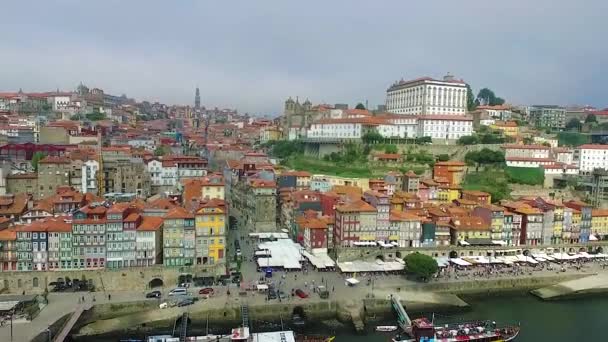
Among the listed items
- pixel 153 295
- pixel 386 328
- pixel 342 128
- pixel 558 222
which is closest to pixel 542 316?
pixel 386 328

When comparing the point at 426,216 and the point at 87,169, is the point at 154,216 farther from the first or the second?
the point at 426,216

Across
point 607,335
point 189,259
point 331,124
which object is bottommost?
point 607,335

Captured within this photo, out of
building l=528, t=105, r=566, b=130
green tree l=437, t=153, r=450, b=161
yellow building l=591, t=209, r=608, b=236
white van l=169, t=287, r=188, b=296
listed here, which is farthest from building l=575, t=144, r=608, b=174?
white van l=169, t=287, r=188, b=296

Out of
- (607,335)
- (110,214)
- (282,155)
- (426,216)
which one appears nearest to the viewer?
(607,335)

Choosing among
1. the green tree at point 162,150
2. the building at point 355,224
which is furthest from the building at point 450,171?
the green tree at point 162,150

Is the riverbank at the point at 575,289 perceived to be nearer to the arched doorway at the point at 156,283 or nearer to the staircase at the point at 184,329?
the staircase at the point at 184,329

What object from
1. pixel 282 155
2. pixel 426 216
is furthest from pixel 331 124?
pixel 426 216
